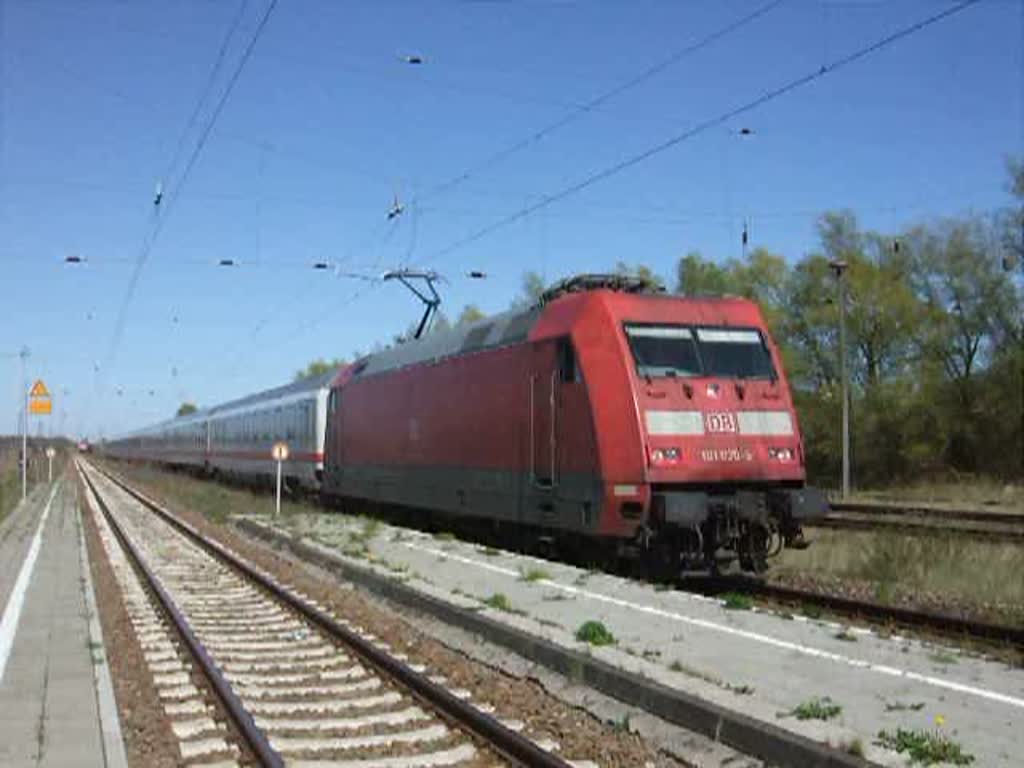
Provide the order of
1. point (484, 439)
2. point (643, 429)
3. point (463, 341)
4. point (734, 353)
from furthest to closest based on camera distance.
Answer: point (463, 341) < point (484, 439) < point (734, 353) < point (643, 429)

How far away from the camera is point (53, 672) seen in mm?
9000

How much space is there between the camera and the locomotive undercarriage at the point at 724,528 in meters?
12.8

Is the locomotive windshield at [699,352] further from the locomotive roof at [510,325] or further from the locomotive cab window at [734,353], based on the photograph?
the locomotive roof at [510,325]

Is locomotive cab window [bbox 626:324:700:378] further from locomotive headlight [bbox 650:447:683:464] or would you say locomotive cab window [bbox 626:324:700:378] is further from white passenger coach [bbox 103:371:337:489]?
white passenger coach [bbox 103:371:337:489]

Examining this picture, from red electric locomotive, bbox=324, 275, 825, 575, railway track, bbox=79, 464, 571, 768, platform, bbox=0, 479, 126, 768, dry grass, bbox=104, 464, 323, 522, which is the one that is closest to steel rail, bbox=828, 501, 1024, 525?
red electric locomotive, bbox=324, 275, 825, 575

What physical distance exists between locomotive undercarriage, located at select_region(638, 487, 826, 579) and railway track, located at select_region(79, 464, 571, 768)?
3.78 m

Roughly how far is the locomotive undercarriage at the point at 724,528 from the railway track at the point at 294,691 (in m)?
3.78

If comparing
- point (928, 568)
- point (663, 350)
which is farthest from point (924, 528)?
point (663, 350)

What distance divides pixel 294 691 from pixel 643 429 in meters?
5.59

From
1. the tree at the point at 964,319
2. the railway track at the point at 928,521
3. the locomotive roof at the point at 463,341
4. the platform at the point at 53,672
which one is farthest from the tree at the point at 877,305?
the platform at the point at 53,672

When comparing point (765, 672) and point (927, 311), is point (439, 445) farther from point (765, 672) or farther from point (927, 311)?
point (927, 311)

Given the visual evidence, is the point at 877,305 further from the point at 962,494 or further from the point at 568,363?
the point at 568,363

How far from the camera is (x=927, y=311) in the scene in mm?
44469

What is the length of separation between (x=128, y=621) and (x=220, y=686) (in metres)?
4.34
